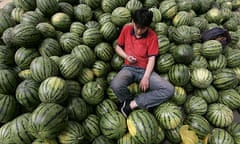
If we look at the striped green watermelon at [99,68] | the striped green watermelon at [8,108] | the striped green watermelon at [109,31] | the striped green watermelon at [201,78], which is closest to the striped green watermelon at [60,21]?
the striped green watermelon at [109,31]

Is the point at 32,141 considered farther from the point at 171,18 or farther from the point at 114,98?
the point at 171,18

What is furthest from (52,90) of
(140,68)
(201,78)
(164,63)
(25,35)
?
(201,78)

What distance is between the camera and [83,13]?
4.36m

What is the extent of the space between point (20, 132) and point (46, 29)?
5.89 feet

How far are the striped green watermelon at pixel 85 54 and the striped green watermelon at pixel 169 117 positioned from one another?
4.38ft

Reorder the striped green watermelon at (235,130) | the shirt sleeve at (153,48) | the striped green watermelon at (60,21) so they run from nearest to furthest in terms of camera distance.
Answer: the striped green watermelon at (235,130) → the shirt sleeve at (153,48) → the striped green watermelon at (60,21)

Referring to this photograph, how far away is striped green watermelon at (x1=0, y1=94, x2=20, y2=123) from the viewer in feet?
9.98

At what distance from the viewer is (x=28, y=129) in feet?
9.12

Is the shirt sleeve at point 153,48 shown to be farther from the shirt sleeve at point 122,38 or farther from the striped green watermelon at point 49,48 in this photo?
the striped green watermelon at point 49,48

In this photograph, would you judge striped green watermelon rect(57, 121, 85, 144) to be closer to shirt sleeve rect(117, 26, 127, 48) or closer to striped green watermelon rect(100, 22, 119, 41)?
shirt sleeve rect(117, 26, 127, 48)

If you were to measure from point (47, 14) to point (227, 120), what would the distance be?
3.51 metres

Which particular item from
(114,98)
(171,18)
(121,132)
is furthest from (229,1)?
(121,132)

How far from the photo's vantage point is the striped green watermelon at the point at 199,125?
329 cm

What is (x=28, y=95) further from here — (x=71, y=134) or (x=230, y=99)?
(x=230, y=99)
